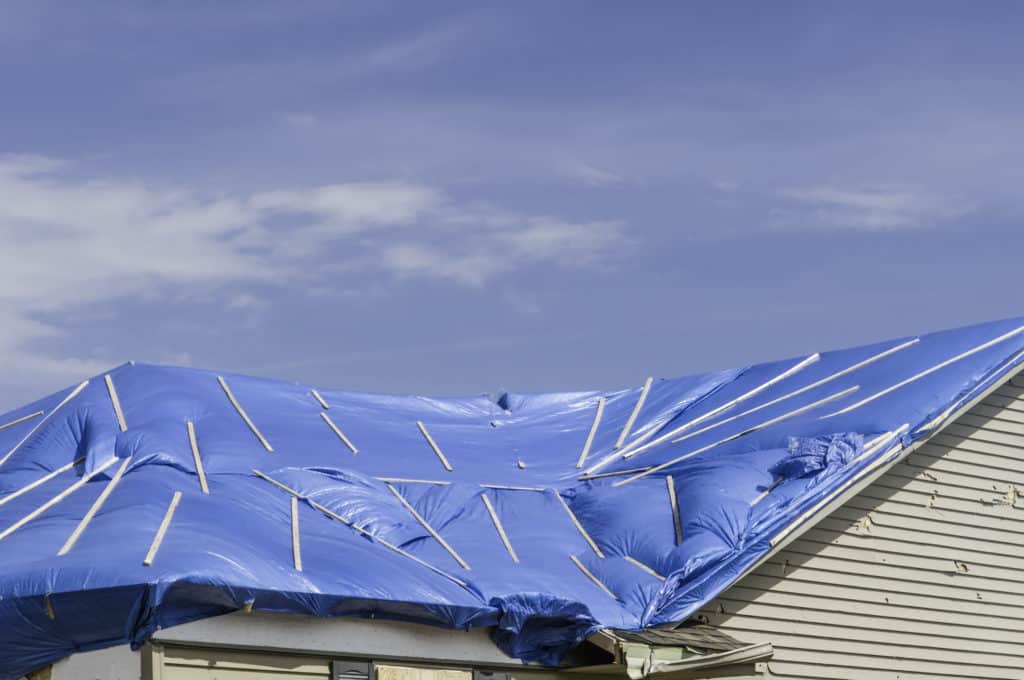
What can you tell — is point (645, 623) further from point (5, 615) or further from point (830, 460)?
point (5, 615)

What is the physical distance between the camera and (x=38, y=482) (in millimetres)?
17688

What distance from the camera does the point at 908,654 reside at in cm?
1897

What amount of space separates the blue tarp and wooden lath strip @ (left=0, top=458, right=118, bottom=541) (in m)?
0.03

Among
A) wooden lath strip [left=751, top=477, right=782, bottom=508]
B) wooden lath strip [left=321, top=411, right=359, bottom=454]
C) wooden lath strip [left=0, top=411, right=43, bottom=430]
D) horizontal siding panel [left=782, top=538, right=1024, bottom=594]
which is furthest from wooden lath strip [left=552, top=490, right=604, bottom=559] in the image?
wooden lath strip [left=0, top=411, right=43, bottom=430]

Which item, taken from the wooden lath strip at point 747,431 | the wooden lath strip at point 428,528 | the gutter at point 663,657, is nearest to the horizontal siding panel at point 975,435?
the wooden lath strip at point 747,431

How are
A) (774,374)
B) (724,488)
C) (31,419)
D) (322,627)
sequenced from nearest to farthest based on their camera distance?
(322,627) < (724,488) < (31,419) < (774,374)

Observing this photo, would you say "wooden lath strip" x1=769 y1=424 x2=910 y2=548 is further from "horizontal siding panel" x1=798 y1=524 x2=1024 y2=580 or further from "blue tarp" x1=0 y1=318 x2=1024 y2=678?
"horizontal siding panel" x1=798 y1=524 x2=1024 y2=580

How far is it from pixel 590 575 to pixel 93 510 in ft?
17.7

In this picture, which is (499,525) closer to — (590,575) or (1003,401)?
(590,575)

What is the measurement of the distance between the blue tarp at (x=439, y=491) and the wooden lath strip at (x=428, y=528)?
3 centimetres

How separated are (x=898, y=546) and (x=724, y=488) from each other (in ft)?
7.62

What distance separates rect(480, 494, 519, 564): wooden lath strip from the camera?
18047mm

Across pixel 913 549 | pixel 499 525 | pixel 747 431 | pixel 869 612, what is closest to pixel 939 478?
pixel 913 549

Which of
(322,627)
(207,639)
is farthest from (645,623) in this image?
(207,639)
